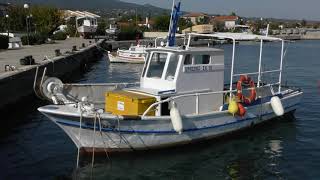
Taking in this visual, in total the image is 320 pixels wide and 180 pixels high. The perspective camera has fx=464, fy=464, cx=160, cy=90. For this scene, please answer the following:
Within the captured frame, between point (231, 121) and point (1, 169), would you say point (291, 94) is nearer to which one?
point (231, 121)

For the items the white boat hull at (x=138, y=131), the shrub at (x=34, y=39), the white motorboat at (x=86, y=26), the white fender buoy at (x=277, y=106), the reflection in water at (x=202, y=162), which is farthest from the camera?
the white motorboat at (x=86, y=26)

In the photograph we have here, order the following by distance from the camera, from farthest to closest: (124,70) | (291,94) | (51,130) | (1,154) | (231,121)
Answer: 1. (124,70)
2. (291,94)
3. (51,130)
4. (231,121)
5. (1,154)

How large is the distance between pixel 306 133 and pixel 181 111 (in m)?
5.76

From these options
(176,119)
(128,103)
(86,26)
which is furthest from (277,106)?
(86,26)

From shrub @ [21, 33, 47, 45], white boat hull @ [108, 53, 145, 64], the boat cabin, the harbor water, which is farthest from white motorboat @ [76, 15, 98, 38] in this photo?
the boat cabin

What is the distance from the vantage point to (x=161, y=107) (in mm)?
14359

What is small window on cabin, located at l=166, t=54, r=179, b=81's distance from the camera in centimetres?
1474

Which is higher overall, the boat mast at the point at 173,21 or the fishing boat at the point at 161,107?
the boat mast at the point at 173,21

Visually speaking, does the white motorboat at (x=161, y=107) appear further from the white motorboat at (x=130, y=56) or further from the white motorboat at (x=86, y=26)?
the white motorboat at (x=86, y=26)

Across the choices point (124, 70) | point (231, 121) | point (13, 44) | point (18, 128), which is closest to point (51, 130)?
point (18, 128)

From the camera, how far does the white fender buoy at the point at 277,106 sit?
56.2ft

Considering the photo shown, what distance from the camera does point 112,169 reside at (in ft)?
42.9

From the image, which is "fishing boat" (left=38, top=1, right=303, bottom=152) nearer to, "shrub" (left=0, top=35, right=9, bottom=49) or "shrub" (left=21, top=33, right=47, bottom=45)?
"shrub" (left=0, top=35, right=9, bottom=49)

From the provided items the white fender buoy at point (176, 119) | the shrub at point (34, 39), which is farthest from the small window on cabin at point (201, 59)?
the shrub at point (34, 39)
